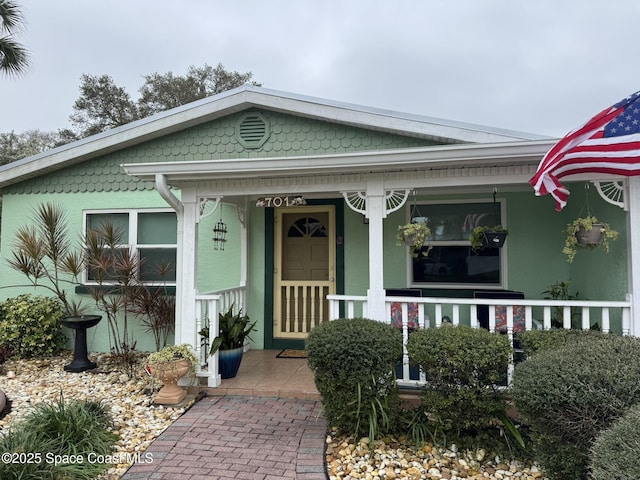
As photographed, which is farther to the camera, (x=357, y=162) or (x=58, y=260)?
(x=58, y=260)

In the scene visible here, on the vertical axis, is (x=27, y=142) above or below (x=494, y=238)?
above

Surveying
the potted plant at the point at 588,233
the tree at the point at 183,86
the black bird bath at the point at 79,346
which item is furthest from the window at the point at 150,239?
the tree at the point at 183,86

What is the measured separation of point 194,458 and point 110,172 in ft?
16.1

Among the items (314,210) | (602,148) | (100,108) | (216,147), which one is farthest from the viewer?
(100,108)

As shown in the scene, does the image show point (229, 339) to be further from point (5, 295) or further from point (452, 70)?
point (452, 70)

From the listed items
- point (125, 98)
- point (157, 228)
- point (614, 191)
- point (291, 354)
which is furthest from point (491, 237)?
point (125, 98)

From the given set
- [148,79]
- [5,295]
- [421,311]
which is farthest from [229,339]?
[148,79]

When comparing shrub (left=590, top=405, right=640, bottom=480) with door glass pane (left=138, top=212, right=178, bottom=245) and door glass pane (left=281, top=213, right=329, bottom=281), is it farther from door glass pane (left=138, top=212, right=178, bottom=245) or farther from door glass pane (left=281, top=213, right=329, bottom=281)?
door glass pane (left=138, top=212, right=178, bottom=245)

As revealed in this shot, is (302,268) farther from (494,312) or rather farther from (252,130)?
(494,312)

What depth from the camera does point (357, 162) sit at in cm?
408

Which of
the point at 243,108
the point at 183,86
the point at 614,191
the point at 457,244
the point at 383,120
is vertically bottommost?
the point at 457,244

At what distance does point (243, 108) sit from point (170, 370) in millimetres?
3647

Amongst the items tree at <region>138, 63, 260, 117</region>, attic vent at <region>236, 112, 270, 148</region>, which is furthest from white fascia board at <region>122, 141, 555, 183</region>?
tree at <region>138, 63, 260, 117</region>

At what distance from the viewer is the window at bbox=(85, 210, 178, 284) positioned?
638 centimetres
